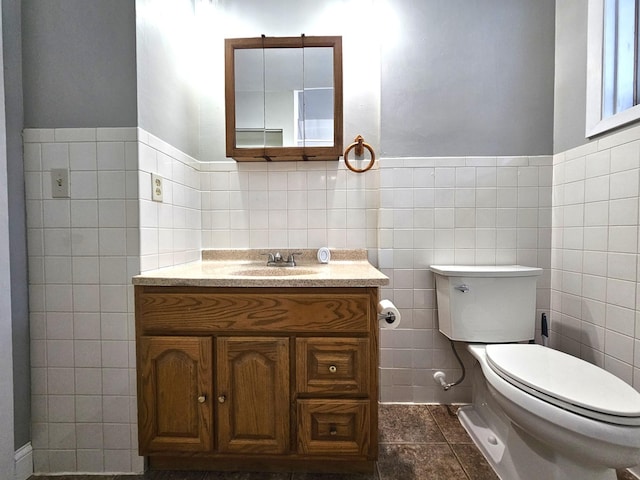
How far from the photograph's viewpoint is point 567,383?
0.93m

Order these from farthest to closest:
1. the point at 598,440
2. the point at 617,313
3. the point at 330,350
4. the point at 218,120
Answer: the point at 218,120 < the point at 617,313 < the point at 330,350 < the point at 598,440

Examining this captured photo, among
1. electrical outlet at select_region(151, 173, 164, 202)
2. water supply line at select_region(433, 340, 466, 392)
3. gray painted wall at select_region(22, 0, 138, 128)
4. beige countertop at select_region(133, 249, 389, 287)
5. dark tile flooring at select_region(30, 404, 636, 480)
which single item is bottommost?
dark tile flooring at select_region(30, 404, 636, 480)

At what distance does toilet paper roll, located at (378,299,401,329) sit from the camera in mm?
1099

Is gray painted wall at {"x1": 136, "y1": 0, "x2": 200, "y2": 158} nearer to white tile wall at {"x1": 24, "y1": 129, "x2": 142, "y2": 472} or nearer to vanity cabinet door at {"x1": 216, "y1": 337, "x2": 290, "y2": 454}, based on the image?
white tile wall at {"x1": 24, "y1": 129, "x2": 142, "y2": 472}

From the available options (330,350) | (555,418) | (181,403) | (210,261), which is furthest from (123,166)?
(555,418)

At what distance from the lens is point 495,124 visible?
1524 millimetres

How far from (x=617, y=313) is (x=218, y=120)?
2.12 meters

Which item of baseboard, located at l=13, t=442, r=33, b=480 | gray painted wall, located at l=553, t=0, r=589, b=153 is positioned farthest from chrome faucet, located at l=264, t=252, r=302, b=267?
gray painted wall, located at l=553, t=0, r=589, b=153

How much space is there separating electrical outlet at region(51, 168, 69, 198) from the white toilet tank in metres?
1.67

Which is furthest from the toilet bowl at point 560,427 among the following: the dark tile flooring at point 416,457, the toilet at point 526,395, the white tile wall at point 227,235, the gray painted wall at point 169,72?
the gray painted wall at point 169,72

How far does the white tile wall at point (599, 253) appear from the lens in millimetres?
1139

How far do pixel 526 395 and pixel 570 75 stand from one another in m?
1.52

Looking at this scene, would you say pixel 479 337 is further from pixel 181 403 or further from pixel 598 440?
pixel 181 403

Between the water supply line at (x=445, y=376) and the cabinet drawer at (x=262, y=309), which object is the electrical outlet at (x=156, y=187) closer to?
the cabinet drawer at (x=262, y=309)
